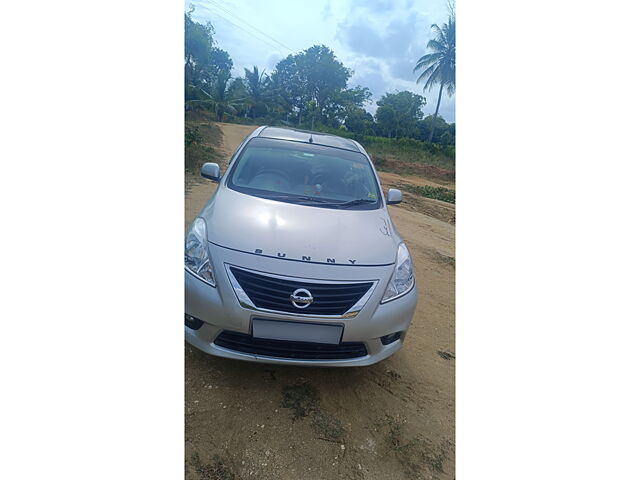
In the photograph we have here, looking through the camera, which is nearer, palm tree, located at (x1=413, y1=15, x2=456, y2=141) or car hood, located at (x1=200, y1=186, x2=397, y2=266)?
car hood, located at (x1=200, y1=186, x2=397, y2=266)

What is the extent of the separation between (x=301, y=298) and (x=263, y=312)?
161 millimetres

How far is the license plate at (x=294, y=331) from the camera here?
1.28 metres

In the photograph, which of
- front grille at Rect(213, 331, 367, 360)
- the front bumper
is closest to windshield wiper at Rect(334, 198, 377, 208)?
the front bumper

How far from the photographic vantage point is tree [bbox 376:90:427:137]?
2.71 meters

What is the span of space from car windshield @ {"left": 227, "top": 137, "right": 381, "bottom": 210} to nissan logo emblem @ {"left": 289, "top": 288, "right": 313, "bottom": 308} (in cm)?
58

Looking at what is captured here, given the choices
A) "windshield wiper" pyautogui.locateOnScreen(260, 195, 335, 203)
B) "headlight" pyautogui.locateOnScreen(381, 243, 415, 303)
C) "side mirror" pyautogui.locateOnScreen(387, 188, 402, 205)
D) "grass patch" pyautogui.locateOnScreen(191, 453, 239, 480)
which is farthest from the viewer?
"side mirror" pyautogui.locateOnScreen(387, 188, 402, 205)

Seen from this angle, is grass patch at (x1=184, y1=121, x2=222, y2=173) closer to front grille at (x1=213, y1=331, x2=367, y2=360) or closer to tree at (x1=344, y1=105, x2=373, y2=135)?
front grille at (x1=213, y1=331, x2=367, y2=360)

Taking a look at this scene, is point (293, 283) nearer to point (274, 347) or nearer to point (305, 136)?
point (274, 347)

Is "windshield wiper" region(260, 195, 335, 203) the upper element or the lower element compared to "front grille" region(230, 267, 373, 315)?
upper

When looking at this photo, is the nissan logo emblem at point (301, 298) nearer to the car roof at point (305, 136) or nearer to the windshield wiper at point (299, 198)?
the windshield wiper at point (299, 198)

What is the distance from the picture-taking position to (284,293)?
128 centimetres

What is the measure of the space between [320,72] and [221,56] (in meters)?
0.70

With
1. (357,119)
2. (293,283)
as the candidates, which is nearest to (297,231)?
(293,283)
